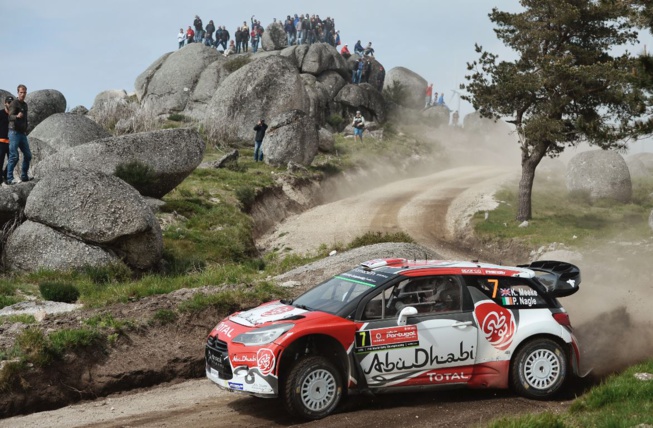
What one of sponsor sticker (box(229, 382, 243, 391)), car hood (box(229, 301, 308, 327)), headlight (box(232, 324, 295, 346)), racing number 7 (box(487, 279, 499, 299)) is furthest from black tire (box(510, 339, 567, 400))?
sponsor sticker (box(229, 382, 243, 391))

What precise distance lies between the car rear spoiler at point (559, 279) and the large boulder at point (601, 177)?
26.2 metres

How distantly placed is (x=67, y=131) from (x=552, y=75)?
19658 millimetres

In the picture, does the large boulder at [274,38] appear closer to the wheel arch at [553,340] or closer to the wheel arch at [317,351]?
the wheel arch at [553,340]

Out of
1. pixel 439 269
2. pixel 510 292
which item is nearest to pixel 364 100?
pixel 510 292

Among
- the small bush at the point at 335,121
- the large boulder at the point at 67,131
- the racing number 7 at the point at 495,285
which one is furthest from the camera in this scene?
the small bush at the point at 335,121

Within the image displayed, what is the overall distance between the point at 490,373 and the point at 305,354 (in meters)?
2.66

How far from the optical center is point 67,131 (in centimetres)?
3209

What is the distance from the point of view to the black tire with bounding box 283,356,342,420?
948cm

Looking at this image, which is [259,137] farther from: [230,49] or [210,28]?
[210,28]

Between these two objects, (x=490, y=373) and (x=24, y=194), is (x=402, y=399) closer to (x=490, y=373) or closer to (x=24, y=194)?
(x=490, y=373)

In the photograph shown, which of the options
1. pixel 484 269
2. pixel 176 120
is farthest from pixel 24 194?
pixel 176 120

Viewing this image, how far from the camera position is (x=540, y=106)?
101ft

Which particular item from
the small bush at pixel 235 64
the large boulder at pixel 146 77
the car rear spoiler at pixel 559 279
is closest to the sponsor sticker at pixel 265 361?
the car rear spoiler at pixel 559 279

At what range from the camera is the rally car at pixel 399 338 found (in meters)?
9.62
